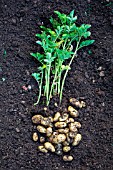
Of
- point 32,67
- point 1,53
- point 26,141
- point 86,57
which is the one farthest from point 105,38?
point 26,141

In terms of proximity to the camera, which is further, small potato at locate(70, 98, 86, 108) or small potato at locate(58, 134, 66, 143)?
small potato at locate(70, 98, 86, 108)

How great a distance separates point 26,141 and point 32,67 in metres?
0.42

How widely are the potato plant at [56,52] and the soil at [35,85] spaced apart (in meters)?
0.05

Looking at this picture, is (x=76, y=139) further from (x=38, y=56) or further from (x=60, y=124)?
(x=38, y=56)

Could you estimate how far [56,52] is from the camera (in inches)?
75.4

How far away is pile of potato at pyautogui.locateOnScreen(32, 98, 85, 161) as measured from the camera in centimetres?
183

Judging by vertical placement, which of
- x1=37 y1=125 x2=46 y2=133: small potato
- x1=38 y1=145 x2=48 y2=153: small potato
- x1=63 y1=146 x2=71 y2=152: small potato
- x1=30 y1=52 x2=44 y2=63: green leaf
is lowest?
x1=63 y1=146 x2=71 y2=152: small potato

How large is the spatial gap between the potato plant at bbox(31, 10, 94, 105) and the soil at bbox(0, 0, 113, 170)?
0.05 metres

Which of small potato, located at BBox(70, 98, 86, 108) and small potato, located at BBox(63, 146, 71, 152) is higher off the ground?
small potato, located at BBox(70, 98, 86, 108)

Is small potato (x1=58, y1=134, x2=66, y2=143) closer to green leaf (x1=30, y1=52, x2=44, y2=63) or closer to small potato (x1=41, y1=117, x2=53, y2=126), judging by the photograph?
small potato (x1=41, y1=117, x2=53, y2=126)

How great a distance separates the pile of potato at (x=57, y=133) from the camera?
1826 mm

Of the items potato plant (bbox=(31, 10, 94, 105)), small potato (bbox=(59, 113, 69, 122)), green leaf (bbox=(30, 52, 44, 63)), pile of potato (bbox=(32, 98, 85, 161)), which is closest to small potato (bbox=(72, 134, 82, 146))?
pile of potato (bbox=(32, 98, 85, 161))

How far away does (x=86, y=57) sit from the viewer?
2.09 meters

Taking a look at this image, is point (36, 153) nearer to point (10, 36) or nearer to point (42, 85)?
point (42, 85)
